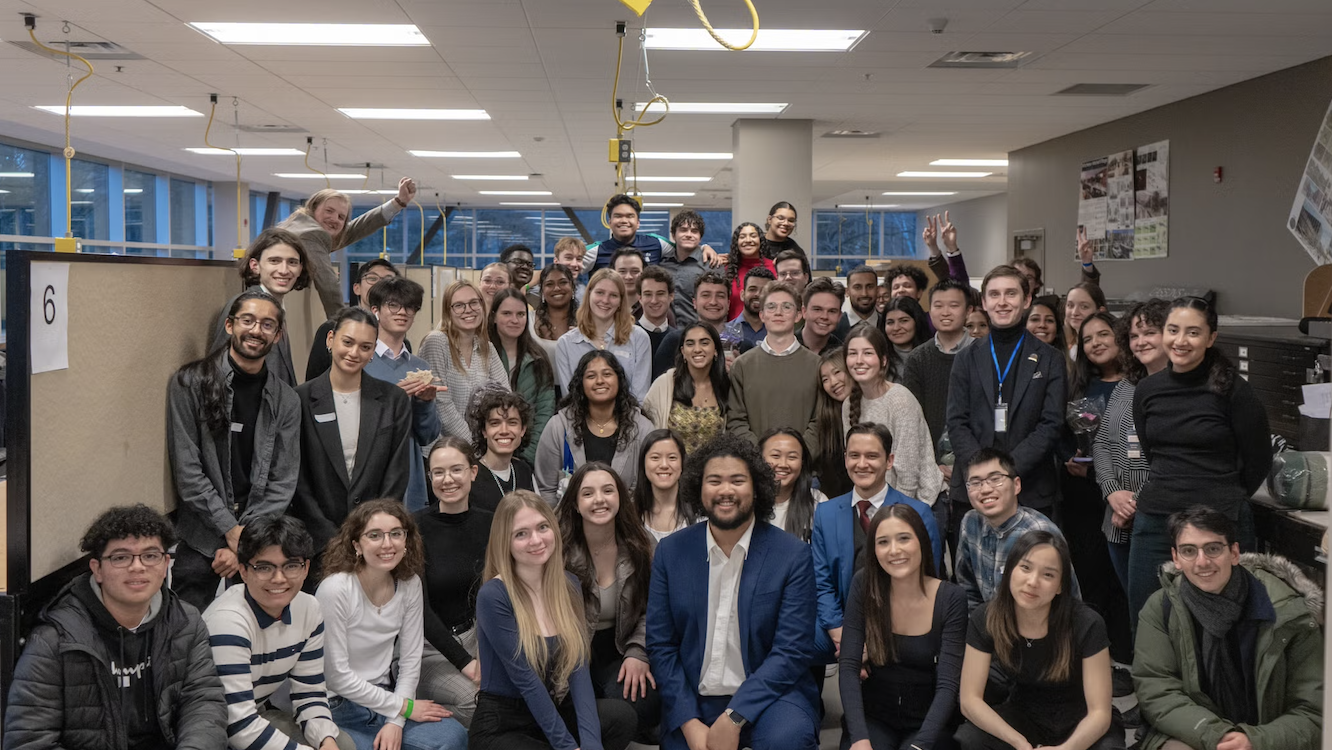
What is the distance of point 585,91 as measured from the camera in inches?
327

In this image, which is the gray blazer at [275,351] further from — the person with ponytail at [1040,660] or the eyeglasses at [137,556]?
the person with ponytail at [1040,660]

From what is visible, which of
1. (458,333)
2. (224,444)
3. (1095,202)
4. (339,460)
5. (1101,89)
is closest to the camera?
(224,444)

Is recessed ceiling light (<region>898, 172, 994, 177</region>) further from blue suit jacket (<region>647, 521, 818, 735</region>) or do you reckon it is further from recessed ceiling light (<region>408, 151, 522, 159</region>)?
blue suit jacket (<region>647, 521, 818, 735</region>)

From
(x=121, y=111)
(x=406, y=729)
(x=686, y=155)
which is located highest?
(x=686, y=155)

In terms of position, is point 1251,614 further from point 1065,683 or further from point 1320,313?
point 1320,313

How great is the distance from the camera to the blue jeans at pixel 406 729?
313cm

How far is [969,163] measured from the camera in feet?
43.9

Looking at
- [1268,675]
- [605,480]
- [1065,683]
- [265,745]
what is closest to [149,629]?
[265,745]

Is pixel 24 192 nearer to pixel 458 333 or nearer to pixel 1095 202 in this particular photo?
pixel 458 333

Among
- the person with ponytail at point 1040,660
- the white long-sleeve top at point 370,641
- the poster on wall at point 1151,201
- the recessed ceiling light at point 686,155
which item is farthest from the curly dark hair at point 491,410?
the recessed ceiling light at point 686,155

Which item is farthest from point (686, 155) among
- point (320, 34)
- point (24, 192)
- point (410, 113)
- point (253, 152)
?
point (24, 192)

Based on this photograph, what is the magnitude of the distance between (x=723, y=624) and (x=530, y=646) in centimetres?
58

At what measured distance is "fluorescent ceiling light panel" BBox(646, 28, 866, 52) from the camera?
629 cm

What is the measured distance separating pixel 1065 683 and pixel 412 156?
11092 millimetres
